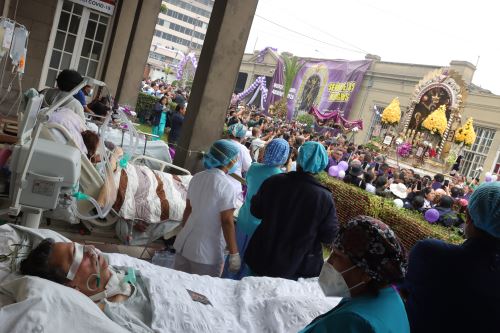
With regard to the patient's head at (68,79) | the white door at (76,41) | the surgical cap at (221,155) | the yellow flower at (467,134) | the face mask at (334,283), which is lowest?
the face mask at (334,283)

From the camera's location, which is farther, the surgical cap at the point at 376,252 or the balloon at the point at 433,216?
the balloon at the point at 433,216

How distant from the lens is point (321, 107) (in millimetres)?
28344

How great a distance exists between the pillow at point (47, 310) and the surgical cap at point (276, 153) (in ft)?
7.09

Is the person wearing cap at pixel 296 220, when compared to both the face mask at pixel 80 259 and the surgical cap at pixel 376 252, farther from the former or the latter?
the surgical cap at pixel 376 252

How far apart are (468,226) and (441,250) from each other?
0.61 ft

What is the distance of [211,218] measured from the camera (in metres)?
3.24

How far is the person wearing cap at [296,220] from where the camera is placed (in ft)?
9.95

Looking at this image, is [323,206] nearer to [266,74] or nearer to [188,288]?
[188,288]

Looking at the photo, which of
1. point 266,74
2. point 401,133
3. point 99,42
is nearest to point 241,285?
point 99,42

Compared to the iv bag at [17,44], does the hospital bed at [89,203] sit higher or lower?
lower

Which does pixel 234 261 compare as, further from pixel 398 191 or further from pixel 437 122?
pixel 437 122

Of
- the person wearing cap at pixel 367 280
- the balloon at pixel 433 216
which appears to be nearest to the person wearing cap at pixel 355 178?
the balloon at pixel 433 216

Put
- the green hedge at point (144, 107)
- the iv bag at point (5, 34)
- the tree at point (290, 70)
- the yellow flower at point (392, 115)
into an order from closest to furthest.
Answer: the iv bag at point (5, 34) < the green hedge at point (144, 107) < the yellow flower at point (392, 115) < the tree at point (290, 70)

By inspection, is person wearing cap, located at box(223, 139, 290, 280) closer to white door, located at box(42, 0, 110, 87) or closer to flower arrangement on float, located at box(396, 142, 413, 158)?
white door, located at box(42, 0, 110, 87)
